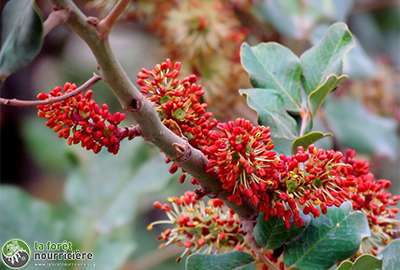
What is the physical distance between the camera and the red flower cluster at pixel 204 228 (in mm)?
600

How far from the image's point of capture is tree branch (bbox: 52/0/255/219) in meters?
0.49

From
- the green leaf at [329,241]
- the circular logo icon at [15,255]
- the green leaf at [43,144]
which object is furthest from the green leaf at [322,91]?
the green leaf at [43,144]

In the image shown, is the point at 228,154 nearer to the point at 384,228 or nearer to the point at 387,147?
the point at 384,228

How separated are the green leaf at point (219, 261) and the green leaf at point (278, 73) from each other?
0.55 ft

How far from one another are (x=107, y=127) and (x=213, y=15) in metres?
0.61

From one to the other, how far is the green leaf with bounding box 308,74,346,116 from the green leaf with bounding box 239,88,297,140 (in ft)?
0.09

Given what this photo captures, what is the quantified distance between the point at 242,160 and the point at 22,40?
0.71 feet

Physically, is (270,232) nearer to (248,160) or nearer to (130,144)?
(248,160)

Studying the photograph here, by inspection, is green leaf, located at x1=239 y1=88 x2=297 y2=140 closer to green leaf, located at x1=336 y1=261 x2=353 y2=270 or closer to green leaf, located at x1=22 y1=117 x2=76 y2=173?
green leaf, located at x1=336 y1=261 x2=353 y2=270

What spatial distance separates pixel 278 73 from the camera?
688 mm

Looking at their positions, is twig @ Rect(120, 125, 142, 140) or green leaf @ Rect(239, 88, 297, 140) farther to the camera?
green leaf @ Rect(239, 88, 297, 140)

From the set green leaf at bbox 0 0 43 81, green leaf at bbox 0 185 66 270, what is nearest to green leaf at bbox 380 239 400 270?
green leaf at bbox 0 0 43 81

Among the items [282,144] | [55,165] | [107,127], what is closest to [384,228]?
[282,144]

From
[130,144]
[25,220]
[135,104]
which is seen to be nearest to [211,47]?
[130,144]
